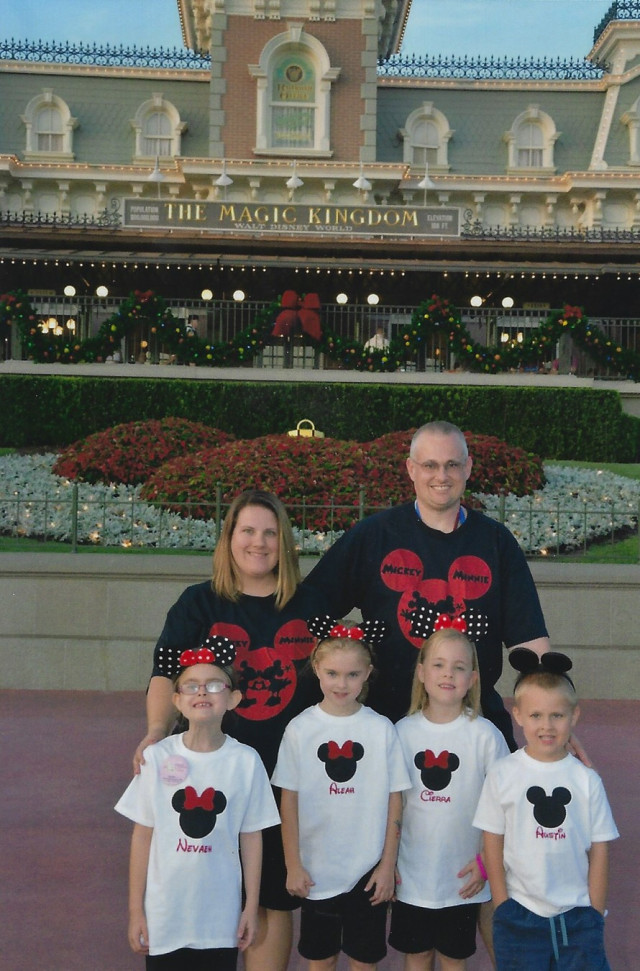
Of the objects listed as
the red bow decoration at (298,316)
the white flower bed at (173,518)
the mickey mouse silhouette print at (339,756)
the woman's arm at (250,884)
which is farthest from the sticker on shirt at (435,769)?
the red bow decoration at (298,316)

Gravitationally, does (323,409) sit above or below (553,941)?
above

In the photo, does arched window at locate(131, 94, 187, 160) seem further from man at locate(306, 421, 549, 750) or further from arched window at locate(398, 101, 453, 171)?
man at locate(306, 421, 549, 750)

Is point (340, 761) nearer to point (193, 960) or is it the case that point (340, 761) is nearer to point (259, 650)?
point (259, 650)

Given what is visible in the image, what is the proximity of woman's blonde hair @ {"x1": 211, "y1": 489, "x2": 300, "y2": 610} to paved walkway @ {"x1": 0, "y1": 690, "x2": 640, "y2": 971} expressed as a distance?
1.67m

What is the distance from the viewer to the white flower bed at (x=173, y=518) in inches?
377

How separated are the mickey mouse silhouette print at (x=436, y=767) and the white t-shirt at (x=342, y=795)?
4.0 inches

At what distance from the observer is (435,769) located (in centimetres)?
335

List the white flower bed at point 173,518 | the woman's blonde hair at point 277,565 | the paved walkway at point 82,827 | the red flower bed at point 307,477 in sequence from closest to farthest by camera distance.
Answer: the woman's blonde hair at point 277,565, the paved walkway at point 82,827, the white flower bed at point 173,518, the red flower bed at point 307,477

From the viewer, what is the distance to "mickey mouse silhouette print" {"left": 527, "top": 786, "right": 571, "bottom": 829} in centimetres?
314

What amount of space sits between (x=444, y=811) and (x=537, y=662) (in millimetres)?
584

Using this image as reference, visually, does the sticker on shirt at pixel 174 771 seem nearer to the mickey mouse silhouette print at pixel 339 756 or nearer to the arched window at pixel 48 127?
the mickey mouse silhouette print at pixel 339 756

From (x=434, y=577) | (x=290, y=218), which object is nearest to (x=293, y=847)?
(x=434, y=577)

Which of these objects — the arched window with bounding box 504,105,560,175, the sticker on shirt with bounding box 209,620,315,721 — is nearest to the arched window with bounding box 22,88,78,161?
the arched window with bounding box 504,105,560,175

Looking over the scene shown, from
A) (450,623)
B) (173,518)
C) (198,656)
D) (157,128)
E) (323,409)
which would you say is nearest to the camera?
(198,656)
